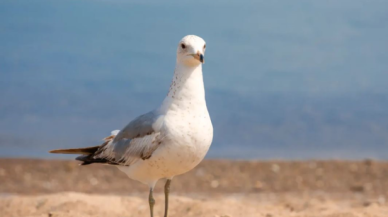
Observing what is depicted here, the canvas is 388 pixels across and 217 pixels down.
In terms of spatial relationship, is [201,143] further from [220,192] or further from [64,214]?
[220,192]

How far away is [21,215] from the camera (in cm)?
759

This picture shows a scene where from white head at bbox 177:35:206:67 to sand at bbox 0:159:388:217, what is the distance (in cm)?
208

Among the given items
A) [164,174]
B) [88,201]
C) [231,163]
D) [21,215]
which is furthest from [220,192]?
[164,174]

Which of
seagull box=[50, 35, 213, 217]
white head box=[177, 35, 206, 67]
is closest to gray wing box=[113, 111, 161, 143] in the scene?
seagull box=[50, 35, 213, 217]

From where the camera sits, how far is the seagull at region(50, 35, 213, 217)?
5664 millimetres

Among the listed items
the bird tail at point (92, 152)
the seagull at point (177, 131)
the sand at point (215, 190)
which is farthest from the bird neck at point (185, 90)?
the sand at point (215, 190)

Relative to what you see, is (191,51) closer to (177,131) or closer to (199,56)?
(199,56)

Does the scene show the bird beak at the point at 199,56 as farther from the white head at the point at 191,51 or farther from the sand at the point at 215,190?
the sand at the point at 215,190

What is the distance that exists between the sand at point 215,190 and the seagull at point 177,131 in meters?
1.43

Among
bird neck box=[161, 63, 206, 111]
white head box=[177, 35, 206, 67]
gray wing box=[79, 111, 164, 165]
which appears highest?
white head box=[177, 35, 206, 67]

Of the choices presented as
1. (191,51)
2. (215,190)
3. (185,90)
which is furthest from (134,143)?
(215,190)

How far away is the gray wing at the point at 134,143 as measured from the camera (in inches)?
228

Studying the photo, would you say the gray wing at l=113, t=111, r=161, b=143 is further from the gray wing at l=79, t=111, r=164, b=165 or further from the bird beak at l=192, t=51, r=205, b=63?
the bird beak at l=192, t=51, r=205, b=63

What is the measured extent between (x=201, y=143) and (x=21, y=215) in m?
2.72
